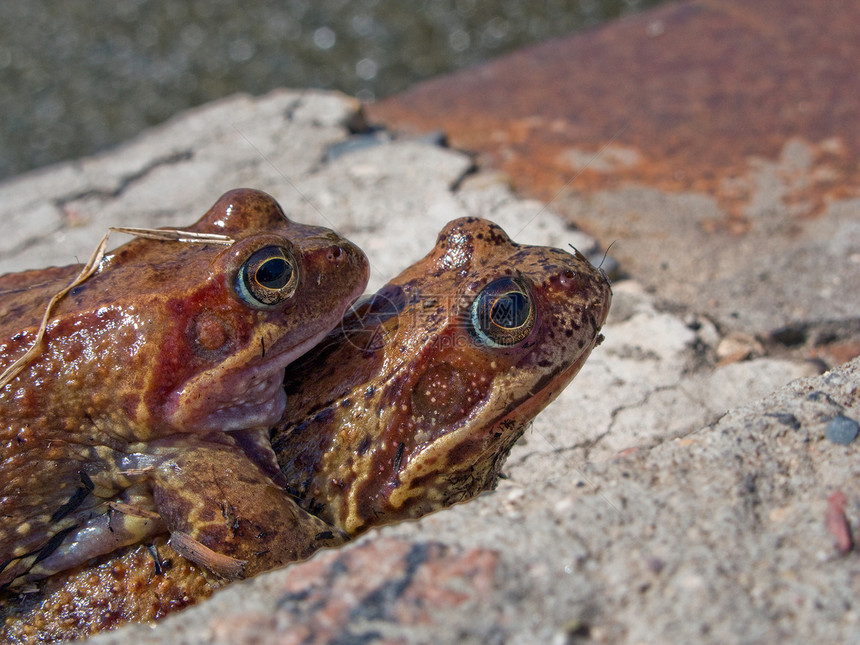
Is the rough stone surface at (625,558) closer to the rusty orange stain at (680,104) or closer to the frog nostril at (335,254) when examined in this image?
the frog nostril at (335,254)

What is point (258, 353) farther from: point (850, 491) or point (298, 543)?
point (850, 491)

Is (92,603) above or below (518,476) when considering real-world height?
above

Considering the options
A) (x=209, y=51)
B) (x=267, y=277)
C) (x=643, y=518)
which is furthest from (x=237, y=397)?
(x=209, y=51)

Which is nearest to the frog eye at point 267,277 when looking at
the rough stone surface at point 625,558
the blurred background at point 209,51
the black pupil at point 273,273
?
the black pupil at point 273,273

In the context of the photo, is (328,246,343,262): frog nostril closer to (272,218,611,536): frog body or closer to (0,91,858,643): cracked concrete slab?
(272,218,611,536): frog body

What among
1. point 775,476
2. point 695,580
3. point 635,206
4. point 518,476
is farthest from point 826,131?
point 695,580

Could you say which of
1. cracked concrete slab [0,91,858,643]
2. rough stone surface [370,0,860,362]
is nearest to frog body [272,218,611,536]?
cracked concrete slab [0,91,858,643]
